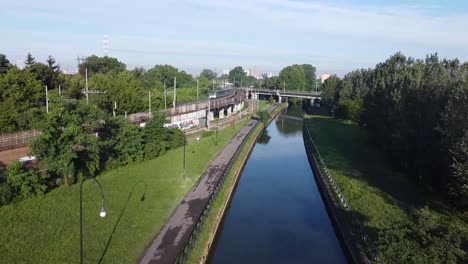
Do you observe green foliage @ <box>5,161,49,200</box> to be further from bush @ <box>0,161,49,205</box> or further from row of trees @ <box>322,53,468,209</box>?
row of trees @ <box>322,53,468,209</box>

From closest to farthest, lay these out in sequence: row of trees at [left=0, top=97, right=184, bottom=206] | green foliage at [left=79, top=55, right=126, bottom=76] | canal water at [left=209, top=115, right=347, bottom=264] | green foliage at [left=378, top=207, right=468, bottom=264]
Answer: green foliage at [left=378, top=207, right=468, bottom=264] → canal water at [left=209, top=115, right=347, bottom=264] → row of trees at [left=0, top=97, right=184, bottom=206] → green foliage at [left=79, top=55, right=126, bottom=76]

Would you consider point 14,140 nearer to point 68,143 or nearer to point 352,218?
point 68,143

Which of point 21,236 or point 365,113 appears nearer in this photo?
point 21,236

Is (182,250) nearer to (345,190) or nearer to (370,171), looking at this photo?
(345,190)

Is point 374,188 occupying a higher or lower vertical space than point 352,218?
higher

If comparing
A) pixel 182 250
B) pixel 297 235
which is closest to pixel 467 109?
pixel 297 235

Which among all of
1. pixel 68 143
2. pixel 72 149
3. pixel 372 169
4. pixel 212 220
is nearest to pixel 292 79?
pixel 372 169

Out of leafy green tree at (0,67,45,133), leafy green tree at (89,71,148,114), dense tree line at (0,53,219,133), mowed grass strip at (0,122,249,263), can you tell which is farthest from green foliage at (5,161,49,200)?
leafy green tree at (89,71,148,114)
